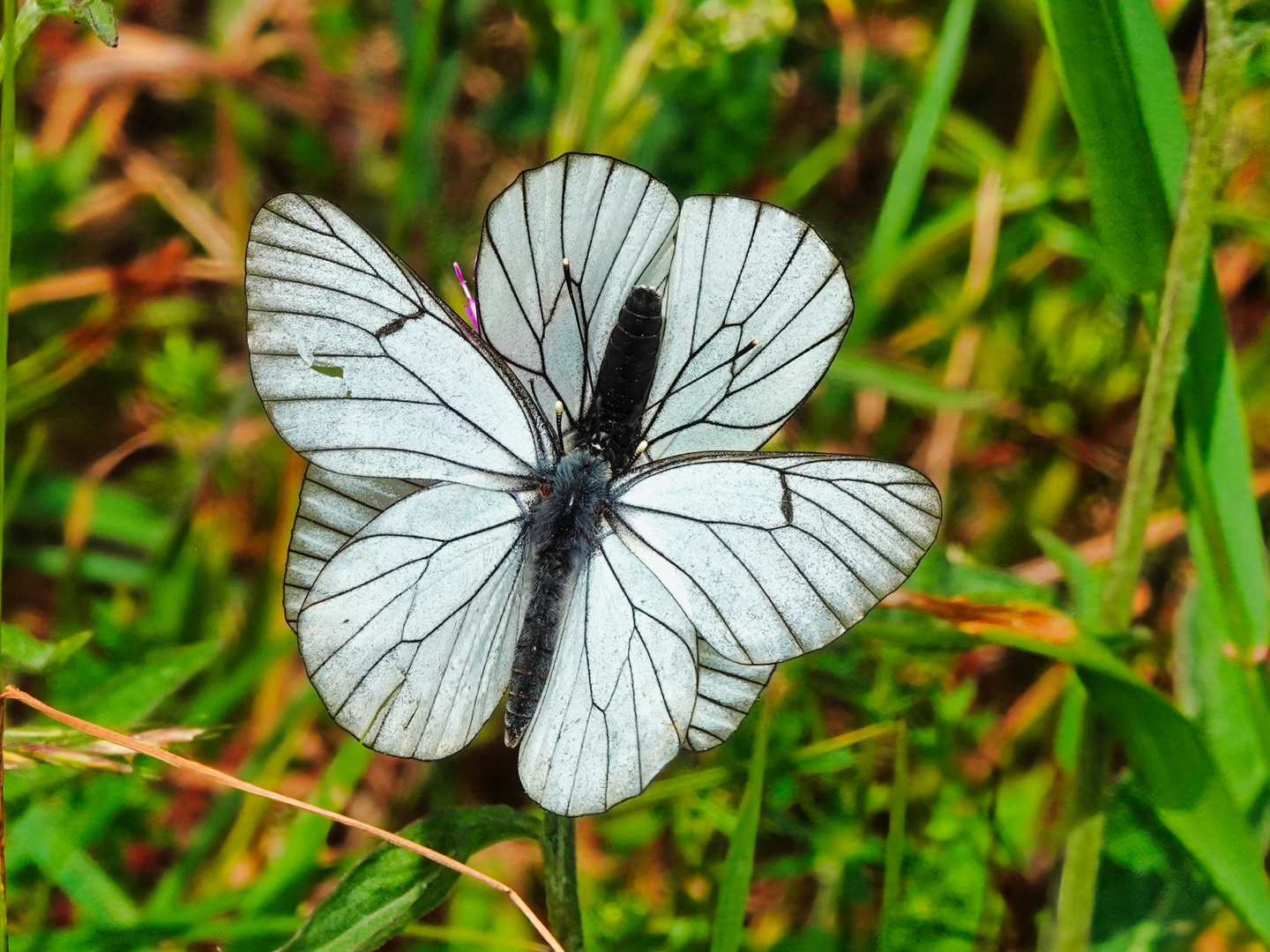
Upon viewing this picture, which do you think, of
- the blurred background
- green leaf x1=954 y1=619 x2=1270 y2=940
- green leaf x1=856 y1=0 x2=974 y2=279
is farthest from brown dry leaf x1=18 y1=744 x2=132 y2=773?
green leaf x1=856 y1=0 x2=974 y2=279

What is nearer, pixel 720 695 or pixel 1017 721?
pixel 720 695

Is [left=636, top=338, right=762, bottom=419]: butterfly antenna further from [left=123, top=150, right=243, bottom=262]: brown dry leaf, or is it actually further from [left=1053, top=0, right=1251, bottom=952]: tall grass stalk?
[left=123, top=150, right=243, bottom=262]: brown dry leaf

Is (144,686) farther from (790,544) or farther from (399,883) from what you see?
(790,544)

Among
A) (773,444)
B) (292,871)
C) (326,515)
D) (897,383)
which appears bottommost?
(292,871)

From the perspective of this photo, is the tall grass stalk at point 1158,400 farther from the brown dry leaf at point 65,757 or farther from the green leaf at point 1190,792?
the brown dry leaf at point 65,757

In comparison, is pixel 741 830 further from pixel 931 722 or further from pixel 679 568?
pixel 931 722

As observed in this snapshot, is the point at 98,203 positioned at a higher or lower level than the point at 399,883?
higher

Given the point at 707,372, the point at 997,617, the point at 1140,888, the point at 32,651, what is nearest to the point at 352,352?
the point at 707,372
